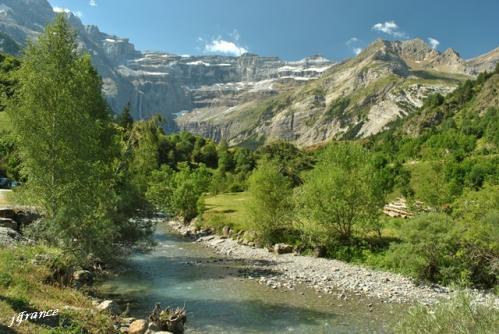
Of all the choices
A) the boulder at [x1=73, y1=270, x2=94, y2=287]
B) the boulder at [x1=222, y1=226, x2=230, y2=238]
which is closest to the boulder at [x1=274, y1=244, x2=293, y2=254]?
the boulder at [x1=222, y1=226, x2=230, y2=238]

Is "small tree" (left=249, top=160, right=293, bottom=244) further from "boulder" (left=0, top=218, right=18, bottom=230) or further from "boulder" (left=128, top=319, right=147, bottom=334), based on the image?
"boulder" (left=128, top=319, right=147, bottom=334)

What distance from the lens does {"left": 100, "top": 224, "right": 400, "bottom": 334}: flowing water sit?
24206 millimetres

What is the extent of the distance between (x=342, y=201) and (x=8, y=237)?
97.7 feet

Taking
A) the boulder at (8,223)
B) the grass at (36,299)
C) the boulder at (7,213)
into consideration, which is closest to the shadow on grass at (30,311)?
the grass at (36,299)

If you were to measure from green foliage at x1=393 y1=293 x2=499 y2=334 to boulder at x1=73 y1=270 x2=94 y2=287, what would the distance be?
74.0 feet

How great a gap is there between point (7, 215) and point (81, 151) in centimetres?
1315

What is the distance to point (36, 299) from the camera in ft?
61.6

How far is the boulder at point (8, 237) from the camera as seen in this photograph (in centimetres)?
2722

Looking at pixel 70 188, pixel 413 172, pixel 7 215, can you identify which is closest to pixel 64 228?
pixel 70 188

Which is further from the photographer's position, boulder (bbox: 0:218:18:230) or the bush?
boulder (bbox: 0:218:18:230)

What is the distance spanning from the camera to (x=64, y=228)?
2461 cm

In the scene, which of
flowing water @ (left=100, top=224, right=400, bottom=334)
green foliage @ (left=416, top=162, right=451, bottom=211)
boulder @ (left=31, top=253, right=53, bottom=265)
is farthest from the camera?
green foliage @ (left=416, top=162, right=451, bottom=211)

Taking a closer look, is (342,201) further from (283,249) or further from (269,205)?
(269,205)

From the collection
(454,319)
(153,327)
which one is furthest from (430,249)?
(454,319)
